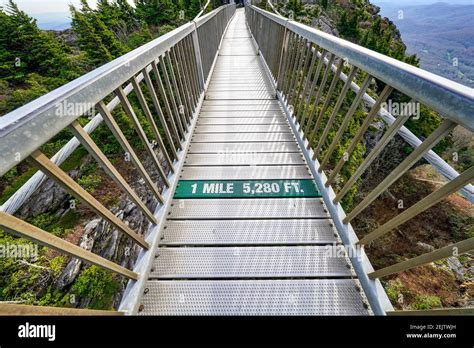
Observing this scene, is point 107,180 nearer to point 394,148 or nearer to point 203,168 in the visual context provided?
point 203,168

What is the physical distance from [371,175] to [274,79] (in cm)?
1356

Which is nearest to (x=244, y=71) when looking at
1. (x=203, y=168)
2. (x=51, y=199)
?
(x=203, y=168)

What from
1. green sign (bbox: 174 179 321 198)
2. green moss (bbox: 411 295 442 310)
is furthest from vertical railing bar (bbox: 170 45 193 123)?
green moss (bbox: 411 295 442 310)

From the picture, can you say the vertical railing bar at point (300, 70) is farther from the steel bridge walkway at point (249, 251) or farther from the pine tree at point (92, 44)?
the pine tree at point (92, 44)

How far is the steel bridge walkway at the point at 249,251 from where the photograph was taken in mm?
1506

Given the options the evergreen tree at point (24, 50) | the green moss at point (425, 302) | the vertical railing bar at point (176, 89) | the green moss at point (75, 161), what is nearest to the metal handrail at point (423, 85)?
the vertical railing bar at point (176, 89)

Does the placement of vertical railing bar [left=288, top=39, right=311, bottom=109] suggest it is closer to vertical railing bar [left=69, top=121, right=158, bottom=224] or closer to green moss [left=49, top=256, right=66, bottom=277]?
vertical railing bar [left=69, top=121, right=158, bottom=224]

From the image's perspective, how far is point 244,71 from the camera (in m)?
5.54

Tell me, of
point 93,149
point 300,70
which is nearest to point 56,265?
point 93,149

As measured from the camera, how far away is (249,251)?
1.79 metres

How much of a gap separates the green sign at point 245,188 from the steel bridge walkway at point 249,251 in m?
0.05

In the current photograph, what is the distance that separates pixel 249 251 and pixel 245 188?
2.35 ft

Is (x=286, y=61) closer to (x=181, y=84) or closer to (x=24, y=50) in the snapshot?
(x=181, y=84)

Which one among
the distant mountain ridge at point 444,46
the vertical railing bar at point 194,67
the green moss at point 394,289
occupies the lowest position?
the distant mountain ridge at point 444,46
